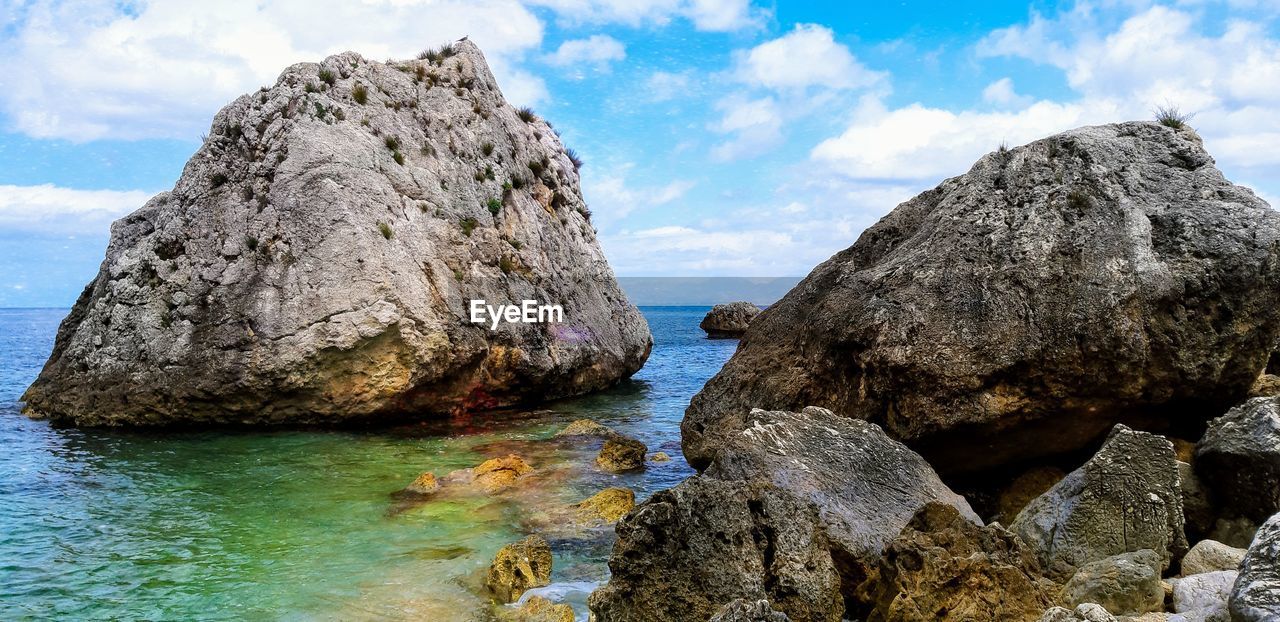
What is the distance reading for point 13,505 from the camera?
1243 cm

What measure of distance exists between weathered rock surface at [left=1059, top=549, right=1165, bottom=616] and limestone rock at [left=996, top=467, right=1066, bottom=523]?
375 centimetres

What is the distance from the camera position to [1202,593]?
5711mm

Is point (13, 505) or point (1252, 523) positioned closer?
point (1252, 523)

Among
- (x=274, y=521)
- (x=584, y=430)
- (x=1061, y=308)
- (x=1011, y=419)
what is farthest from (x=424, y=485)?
(x=1061, y=308)

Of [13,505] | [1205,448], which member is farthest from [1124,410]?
[13,505]

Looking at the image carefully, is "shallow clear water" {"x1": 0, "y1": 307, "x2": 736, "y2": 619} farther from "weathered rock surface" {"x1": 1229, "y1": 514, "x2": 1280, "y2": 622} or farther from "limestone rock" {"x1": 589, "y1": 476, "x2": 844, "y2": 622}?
"weathered rock surface" {"x1": 1229, "y1": 514, "x2": 1280, "y2": 622}

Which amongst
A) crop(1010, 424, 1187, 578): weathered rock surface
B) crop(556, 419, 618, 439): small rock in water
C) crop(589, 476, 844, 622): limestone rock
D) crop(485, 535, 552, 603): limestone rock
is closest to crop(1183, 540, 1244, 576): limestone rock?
crop(1010, 424, 1187, 578): weathered rock surface

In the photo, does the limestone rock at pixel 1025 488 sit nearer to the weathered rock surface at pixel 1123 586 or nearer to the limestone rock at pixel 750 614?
the weathered rock surface at pixel 1123 586

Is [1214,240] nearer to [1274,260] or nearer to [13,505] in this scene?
[1274,260]

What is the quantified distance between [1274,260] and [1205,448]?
2987 millimetres

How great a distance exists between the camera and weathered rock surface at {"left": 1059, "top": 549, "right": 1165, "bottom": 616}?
19.0 ft

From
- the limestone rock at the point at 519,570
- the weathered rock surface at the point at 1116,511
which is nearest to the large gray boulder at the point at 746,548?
the weathered rock surface at the point at 1116,511

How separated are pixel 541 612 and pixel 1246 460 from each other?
6.77 m

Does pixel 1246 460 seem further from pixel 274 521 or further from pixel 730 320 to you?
pixel 730 320
